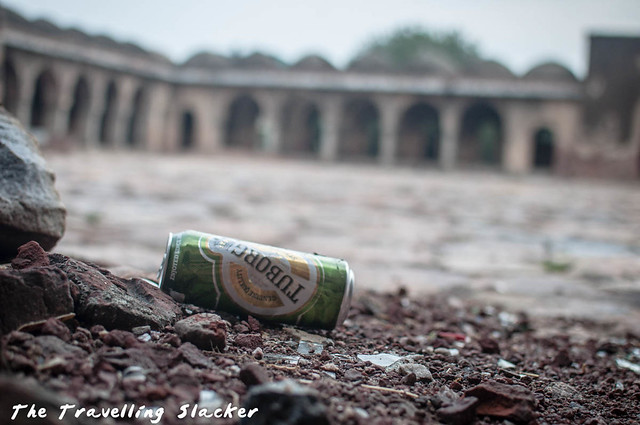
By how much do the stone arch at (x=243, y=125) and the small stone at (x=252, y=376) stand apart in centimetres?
2126

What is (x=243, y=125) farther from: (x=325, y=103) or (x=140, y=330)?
(x=140, y=330)

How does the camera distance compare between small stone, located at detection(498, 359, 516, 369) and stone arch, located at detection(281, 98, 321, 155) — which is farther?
stone arch, located at detection(281, 98, 321, 155)

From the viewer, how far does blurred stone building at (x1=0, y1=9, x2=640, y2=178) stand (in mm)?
17122

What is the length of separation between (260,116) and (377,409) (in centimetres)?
2186

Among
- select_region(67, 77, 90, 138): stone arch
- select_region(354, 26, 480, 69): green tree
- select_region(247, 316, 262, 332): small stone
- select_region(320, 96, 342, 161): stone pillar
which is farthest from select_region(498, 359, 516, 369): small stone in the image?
select_region(354, 26, 480, 69): green tree

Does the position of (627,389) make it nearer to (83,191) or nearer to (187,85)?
(83,191)

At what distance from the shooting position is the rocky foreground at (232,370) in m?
0.99

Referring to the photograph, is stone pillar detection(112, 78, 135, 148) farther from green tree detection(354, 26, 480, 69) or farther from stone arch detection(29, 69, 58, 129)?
green tree detection(354, 26, 480, 69)

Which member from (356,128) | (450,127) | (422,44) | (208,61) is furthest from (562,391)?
(422,44)

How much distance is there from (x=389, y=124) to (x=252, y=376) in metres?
19.0

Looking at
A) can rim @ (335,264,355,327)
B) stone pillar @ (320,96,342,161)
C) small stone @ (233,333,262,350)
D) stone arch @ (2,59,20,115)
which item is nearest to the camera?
small stone @ (233,333,262,350)

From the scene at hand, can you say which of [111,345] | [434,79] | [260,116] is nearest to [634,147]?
[434,79]

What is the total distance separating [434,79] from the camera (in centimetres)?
1898

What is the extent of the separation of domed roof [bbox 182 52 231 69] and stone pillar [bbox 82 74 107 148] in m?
3.78
